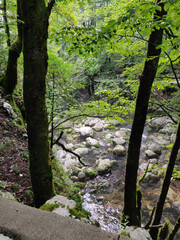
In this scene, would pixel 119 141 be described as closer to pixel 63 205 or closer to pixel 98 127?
pixel 98 127

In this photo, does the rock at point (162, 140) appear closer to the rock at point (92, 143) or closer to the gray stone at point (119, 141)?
the gray stone at point (119, 141)

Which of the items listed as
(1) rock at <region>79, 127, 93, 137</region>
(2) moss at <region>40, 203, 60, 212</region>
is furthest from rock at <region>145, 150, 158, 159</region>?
(2) moss at <region>40, 203, 60, 212</region>

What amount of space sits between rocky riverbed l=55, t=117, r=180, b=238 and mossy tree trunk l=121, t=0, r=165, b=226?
63cm

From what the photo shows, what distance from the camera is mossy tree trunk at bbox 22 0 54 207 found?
1.61m

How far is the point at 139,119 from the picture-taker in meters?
2.77

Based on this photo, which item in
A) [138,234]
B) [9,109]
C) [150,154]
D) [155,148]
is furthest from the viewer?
[155,148]

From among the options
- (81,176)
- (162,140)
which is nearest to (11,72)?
(81,176)

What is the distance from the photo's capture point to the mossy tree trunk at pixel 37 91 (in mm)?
1614

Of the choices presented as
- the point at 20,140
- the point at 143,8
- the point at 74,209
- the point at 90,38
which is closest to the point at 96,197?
the point at 20,140

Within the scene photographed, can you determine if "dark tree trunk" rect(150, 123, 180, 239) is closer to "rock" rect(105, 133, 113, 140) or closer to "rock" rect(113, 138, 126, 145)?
"rock" rect(113, 138, 126, 145)

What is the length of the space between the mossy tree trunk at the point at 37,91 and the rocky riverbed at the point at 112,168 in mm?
1888

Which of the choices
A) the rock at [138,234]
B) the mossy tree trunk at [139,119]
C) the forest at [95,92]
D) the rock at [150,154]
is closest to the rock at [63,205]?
the forest at [95,92]

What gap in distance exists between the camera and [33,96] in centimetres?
177

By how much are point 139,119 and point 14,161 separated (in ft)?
10.5
